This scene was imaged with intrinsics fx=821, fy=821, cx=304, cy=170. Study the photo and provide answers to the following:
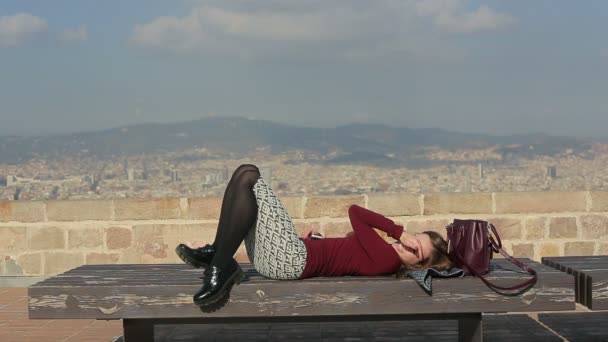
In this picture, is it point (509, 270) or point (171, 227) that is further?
point (171, 227)

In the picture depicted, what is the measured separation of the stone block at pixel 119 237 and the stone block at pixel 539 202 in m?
2.74

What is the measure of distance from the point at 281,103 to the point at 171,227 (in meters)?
70.8

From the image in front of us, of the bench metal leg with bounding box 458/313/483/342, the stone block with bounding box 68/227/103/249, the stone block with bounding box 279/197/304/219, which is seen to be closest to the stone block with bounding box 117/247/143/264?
the stone block with bounding box 68/227/103/249

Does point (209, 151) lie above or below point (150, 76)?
below

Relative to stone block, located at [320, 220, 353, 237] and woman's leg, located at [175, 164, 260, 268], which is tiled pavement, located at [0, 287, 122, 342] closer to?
woman's leg, located at [175, 164, 260, 268]

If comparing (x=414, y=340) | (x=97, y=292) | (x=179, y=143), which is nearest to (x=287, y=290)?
(x=97, y=292)

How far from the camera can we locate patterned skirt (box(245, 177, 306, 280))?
3621 millimetres

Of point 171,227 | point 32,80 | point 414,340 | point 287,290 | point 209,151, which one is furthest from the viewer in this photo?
point 32,80

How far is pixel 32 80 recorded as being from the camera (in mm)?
81625

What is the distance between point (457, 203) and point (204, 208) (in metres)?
1.87

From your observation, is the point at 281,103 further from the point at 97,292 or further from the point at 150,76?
the point at 97,292

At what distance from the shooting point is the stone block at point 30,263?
6.25 meters

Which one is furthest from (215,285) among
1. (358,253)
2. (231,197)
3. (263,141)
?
(263,141)

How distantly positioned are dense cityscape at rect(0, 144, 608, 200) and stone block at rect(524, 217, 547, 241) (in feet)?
1.33
